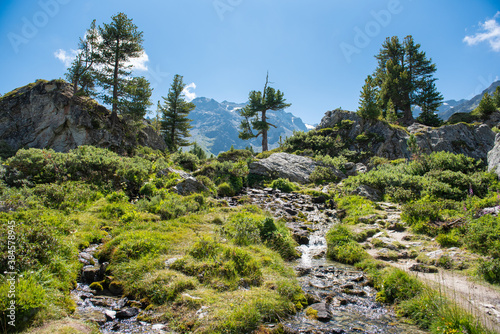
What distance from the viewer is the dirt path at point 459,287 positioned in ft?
16.8

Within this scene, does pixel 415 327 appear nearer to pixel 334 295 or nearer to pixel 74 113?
pixel 334 295

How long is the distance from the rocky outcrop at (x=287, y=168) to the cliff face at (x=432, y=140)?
44.3 feet

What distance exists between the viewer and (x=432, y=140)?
1492 inches

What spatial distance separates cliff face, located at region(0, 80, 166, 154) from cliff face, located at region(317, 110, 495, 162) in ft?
122

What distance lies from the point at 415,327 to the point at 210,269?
16.0 feet

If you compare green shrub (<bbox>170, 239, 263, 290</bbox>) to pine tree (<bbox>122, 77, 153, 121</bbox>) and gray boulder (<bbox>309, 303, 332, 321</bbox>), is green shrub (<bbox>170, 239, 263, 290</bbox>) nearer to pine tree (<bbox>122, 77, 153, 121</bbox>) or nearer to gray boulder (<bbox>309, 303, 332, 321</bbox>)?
gray boulder (<bbox>309, 303, 332, 321</bbox>)

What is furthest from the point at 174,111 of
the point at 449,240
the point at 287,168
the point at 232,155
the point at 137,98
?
the point at 449,240

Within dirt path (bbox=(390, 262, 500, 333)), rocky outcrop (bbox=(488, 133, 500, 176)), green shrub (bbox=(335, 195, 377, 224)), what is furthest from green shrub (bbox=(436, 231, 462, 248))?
rocky outcrop (bbox=(488, 133, 500, 176))

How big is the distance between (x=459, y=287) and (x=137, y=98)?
112 ft

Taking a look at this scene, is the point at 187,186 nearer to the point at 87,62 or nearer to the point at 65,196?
the point at 65,196

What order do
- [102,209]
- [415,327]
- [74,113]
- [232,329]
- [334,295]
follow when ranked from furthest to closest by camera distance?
[74,113] < [102,209] < [334,295] < [415,327] < [232,329]

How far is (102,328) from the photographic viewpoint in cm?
475

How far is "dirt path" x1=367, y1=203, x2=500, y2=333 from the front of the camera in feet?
16.8

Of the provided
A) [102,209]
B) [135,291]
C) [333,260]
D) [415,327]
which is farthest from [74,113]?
Result: [415,327]
